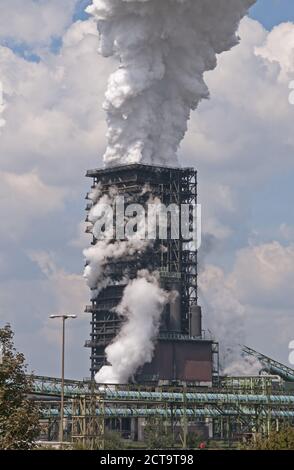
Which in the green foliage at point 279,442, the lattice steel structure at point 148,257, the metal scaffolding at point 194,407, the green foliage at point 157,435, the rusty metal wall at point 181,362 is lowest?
the green foliage at point 279,442

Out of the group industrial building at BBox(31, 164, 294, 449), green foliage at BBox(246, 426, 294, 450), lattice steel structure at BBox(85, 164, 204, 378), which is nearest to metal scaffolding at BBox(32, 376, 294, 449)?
industrial building at BBox(31, 164, 294, 449)

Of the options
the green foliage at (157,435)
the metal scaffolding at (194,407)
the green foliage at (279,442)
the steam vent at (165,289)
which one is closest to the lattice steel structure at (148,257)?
the steam vent at (165,289)

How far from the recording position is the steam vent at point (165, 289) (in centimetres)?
→ 18838

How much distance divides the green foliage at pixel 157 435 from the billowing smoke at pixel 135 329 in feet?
58.7

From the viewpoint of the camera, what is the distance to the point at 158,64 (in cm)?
17788

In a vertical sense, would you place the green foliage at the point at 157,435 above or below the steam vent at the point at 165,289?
below

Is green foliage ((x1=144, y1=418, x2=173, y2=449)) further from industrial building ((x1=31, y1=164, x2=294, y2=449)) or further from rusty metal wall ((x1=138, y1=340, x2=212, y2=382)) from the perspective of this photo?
rusty metal wall ((x1=138, y1=340, x2=212, y2=382))

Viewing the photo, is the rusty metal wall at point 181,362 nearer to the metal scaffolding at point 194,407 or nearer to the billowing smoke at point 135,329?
the billowing smoke at point 135,329

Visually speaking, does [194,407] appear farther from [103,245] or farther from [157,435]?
[103,245]

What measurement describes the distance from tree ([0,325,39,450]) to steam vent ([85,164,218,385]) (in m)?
118
